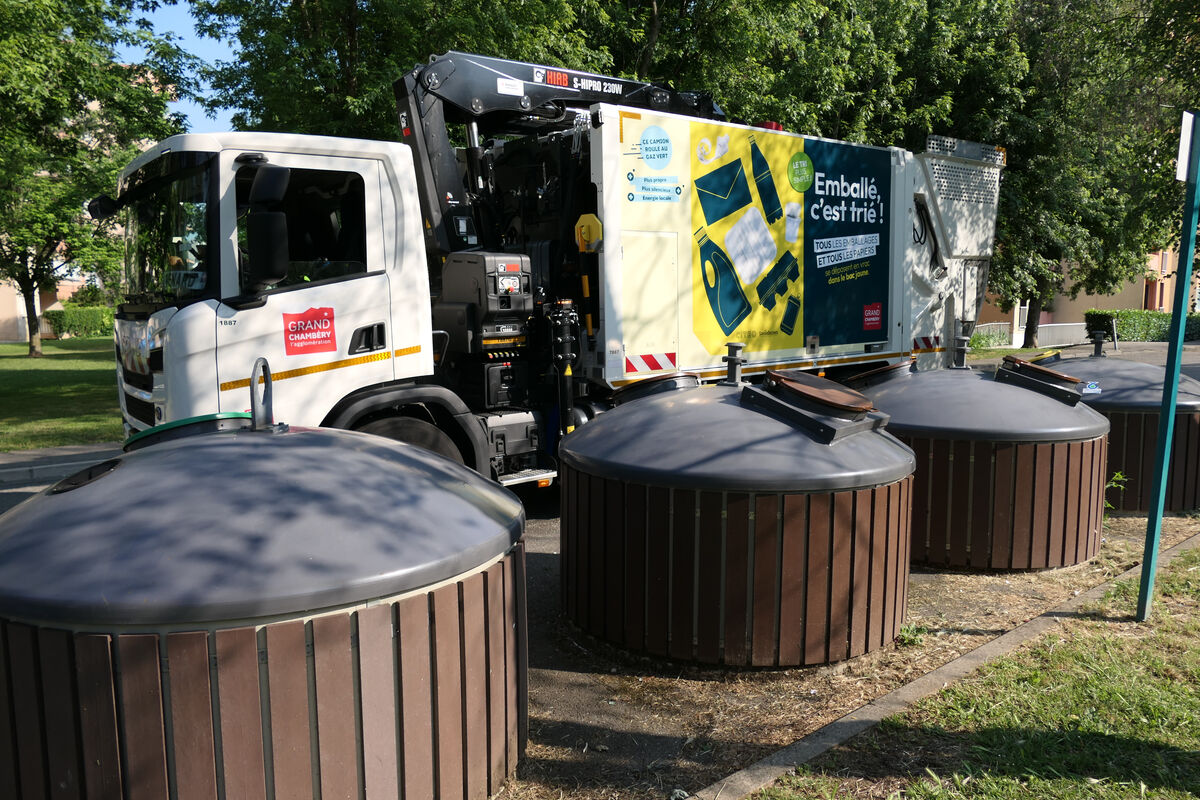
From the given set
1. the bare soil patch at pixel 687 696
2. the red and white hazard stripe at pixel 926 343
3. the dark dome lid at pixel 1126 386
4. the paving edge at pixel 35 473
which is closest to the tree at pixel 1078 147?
the red and white hazard stripe at pixel 926 343

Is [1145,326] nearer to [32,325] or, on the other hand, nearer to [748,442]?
[748,442]

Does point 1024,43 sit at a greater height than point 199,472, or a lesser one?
greater

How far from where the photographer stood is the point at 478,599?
3016 mm

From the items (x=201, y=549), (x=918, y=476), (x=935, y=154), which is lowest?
(x=918, y=476)

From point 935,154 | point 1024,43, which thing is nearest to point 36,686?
point 935,154

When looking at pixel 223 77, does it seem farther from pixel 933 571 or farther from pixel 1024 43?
pixel 1024 43

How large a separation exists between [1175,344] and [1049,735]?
8.48ft

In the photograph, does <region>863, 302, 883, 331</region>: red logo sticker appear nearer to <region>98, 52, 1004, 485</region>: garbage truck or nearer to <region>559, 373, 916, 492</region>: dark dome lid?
<region>98, 52, 1004, 485</region>: garbage truck

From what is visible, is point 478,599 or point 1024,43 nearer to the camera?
point 478,599

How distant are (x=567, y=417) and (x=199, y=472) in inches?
181

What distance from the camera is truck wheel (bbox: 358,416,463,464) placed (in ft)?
20.8

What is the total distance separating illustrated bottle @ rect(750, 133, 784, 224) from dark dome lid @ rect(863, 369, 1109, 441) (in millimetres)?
2432

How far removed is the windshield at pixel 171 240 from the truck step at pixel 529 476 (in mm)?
2679

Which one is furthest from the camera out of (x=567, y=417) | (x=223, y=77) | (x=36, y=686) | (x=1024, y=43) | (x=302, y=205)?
(x=1024, y=43)
